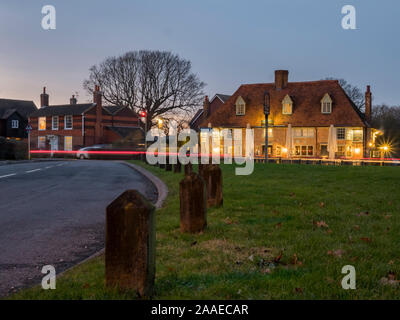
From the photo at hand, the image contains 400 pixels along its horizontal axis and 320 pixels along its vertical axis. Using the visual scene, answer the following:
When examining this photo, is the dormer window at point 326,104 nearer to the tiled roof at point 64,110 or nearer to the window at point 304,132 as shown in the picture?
the window at point 304,132

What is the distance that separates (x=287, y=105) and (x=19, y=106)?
5687 cm

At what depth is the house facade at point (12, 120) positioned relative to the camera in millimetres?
72125

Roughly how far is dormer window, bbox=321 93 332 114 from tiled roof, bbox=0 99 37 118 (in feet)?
181

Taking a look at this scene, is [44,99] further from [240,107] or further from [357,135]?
[357,135]

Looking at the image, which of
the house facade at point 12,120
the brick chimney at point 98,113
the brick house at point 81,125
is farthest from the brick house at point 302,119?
the house facade at point 12,120

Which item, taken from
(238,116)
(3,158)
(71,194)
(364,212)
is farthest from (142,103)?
(364,212)

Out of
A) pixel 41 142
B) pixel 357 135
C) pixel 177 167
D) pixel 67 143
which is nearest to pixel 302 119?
pixel 357 135

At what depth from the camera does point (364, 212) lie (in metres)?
7.61

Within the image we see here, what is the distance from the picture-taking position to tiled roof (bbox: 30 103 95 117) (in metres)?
59.9

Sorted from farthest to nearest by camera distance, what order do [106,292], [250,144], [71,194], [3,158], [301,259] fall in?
[250,144]
[3,158]
[71,194]
[301,259]
[106,292]

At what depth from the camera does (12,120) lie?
7288cm

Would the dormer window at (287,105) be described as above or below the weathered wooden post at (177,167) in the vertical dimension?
above

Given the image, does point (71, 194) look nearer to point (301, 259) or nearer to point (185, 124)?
point (301, 259)

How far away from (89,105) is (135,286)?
196 feet
